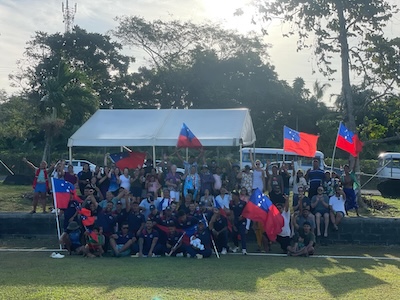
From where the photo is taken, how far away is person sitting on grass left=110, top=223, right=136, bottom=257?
13172mm

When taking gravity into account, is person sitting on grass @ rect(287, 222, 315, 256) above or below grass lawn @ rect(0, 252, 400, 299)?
above

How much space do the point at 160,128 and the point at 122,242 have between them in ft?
18.6

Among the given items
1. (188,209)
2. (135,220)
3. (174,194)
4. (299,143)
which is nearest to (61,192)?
(135,220)

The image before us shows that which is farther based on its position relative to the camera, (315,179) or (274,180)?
(274,180)

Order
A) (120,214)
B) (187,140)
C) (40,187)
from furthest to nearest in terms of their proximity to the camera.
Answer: (40,187), (187,140), (120,214)

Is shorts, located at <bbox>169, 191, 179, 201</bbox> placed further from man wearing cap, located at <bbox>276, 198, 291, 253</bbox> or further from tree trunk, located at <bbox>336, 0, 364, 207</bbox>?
tree trunk, located at <bbox>336, 0, 364, 207</bbox>

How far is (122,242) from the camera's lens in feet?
43.7

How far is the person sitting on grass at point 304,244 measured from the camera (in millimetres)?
13261

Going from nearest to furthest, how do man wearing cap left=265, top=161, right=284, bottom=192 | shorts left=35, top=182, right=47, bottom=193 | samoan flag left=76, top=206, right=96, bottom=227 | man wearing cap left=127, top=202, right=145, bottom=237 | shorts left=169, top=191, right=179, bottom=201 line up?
1. man wearing cap left=127, top=202, right=145, bottom=237
2. samoan flag left=76, top=206, right=96, bottom=227
3. shorts left=169, top=191, right=179, bottom=201
4. man wearing cap left=265, top=161, right=284, bottom=192
5. shorts left=35, top=182, right=47, bottom=193

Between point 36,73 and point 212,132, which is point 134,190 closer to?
point 212,132

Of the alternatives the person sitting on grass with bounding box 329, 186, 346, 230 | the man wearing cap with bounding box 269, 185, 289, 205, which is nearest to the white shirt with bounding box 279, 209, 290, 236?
the man wearing cap with bounding box 269, 185, 289, 205

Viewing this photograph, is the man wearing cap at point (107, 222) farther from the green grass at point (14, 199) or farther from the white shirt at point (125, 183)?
Answer: the green grass at point (14, 199)

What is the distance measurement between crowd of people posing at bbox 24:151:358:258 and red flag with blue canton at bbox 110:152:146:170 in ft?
3.13

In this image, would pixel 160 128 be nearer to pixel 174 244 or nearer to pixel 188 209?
pixel 188 209
